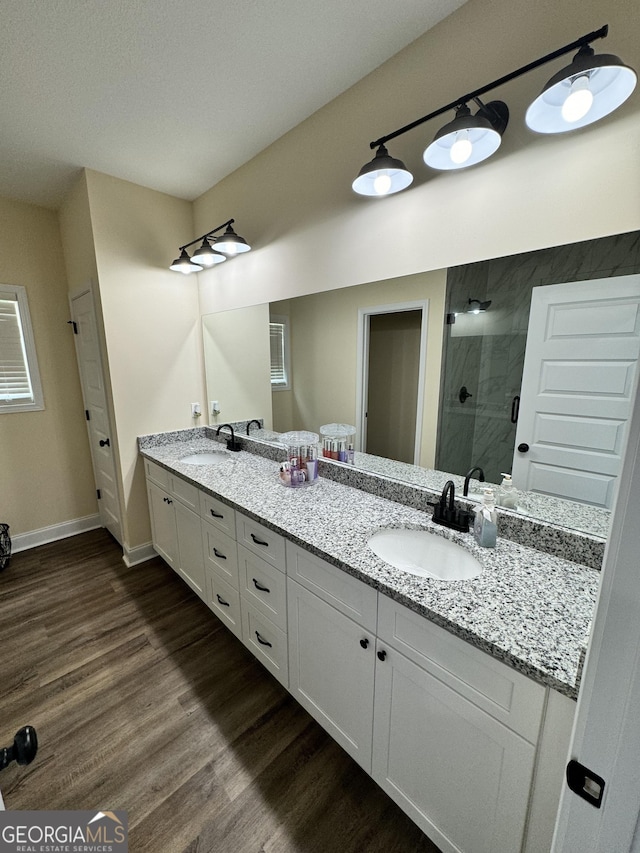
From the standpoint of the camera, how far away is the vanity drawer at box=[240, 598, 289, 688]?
1.50 m

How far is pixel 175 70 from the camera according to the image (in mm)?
1471

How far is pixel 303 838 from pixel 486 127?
230 centimetres

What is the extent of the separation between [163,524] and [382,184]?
2385 mm

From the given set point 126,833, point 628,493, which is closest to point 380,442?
point 628,493

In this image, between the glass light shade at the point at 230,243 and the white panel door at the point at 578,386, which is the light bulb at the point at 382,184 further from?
the glass light shade at the point at 230,243

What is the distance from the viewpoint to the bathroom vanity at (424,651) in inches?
Answer: 31.1

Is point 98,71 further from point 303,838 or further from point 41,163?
point 303,838

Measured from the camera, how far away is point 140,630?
2023mm

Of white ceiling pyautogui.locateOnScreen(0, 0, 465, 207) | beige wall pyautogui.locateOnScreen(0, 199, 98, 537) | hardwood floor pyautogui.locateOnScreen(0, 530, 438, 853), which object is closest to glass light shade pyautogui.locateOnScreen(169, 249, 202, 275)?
white ceiling pyautogui.locateOnScreen(0, 0, 465, 207)

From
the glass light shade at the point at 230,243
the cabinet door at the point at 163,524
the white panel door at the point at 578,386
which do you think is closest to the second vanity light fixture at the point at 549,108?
the white panel door at the point at 578,386

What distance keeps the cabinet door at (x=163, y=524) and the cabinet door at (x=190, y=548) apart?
0.26 feet

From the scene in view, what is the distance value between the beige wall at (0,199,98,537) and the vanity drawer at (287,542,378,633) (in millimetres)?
2683

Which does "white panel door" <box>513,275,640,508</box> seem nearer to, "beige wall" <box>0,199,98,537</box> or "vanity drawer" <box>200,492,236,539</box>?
"vanity drawer" <box>200,492,236,539</box>

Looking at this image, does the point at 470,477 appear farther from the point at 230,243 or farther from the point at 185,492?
the point at 230,243
